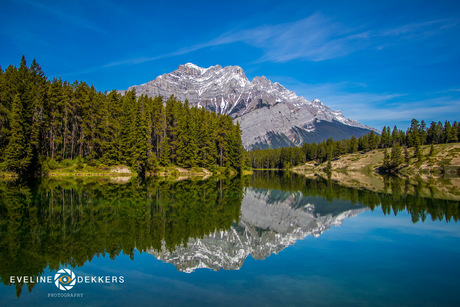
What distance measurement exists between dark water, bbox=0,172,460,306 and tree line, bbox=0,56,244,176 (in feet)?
125

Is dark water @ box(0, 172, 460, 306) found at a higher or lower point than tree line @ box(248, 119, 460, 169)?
lower

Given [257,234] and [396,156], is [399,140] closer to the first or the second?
[396,156]

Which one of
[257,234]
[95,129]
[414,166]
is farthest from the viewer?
[414,166]

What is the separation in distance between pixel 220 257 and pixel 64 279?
6.04m

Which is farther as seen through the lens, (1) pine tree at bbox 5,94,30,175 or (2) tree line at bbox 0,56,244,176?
(2) tree line at bbox 0,56,244,176

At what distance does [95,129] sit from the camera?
69.8 m

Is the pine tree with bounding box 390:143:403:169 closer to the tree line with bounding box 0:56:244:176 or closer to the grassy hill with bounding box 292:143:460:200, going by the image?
the grassy hill with bounding box 292:143:460:200

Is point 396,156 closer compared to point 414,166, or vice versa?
point 414,166

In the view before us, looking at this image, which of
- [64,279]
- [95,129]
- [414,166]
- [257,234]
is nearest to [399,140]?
[414,166]

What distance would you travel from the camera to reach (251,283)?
10.8 m

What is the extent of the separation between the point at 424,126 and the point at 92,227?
590 ft

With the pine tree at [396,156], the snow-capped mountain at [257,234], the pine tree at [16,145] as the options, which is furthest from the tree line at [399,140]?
the pine tree at [16,145]

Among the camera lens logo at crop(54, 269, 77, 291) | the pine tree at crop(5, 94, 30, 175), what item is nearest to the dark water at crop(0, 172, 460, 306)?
the camera lens logo at crop(54, 269, 77, 291)

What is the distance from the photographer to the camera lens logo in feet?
33.0
